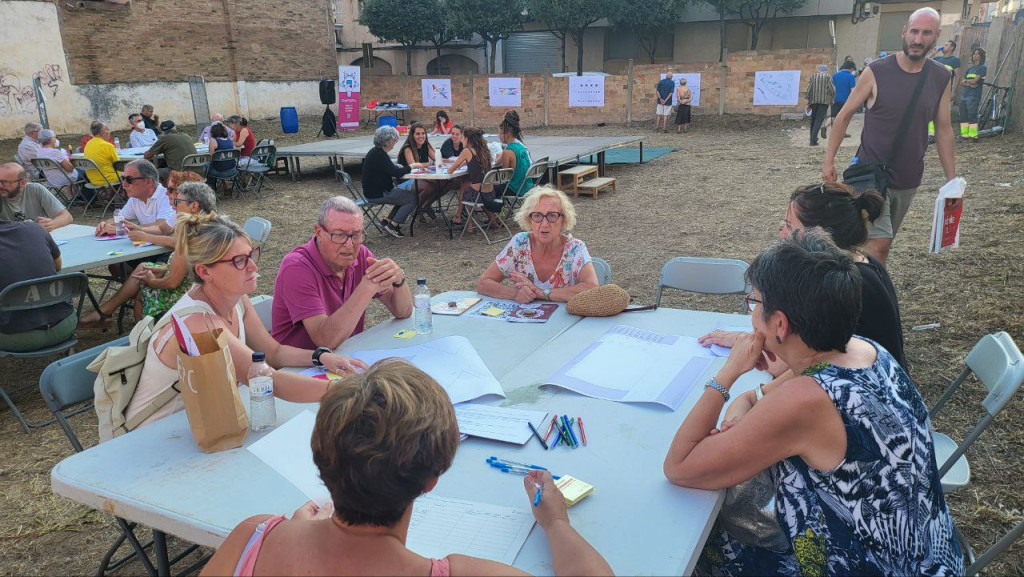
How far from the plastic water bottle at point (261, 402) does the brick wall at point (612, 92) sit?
1970cm

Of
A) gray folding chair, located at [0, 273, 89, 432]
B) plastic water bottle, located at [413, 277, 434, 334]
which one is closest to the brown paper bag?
plastic water bottle, located at [413, 277, 434, 334]

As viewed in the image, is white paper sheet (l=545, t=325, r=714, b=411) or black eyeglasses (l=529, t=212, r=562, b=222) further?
black eyeglasses (l=529, t=212, r=562, b=222)

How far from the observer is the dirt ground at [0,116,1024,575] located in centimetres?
304

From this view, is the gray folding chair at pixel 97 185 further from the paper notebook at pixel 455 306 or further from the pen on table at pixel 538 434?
the pen on table at pixel 538 434

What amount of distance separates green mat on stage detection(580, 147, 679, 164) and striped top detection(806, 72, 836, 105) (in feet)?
11.2

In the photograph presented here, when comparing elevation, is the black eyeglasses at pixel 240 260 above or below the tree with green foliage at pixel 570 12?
below

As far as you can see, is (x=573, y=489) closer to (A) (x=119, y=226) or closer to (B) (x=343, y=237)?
(B) (x=343, y=237)

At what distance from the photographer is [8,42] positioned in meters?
17.5

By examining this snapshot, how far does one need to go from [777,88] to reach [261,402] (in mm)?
19927

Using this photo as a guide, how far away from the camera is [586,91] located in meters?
21.0

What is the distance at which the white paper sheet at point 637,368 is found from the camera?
226 cm

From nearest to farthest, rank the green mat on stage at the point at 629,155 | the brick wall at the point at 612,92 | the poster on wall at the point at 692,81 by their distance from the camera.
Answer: the green mat on stage at the point at 629,155 < the brick wall at the point at 612,92 < the poster on wall at the point at 692,81

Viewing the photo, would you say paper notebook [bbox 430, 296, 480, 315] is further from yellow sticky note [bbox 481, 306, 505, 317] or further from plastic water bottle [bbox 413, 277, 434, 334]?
plastic water bottle [bbox 413, 277, 434, 334]

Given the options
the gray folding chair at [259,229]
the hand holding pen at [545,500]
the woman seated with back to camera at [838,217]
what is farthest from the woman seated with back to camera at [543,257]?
the gray folding chair at [259,229]
